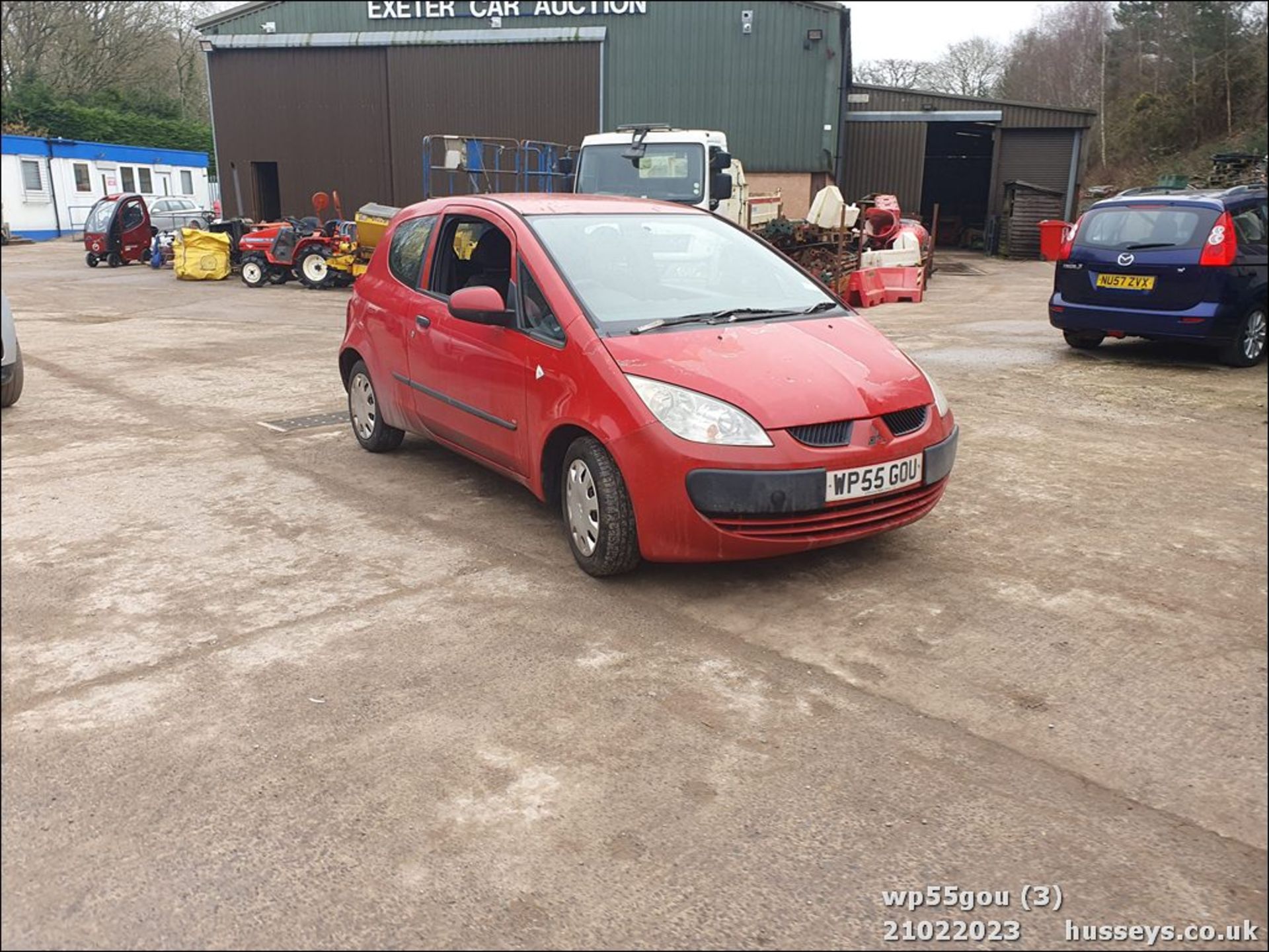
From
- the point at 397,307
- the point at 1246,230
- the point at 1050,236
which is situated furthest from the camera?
the point at 1050,236

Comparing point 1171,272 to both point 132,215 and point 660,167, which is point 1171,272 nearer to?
point 660,167

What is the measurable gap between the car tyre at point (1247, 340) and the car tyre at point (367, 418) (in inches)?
240

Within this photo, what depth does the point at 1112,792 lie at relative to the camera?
8.86 ft

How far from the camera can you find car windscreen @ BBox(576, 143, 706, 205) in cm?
1226

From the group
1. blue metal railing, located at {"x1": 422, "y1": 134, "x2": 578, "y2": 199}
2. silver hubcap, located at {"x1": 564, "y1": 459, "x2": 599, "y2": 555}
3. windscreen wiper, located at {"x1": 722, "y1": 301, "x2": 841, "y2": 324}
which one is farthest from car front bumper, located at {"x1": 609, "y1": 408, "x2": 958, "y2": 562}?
blue metal railing, located at {"x1": 422, "y1": 134, "x2": 578, "y2": 199}

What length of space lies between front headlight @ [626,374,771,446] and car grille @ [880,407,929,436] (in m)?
0.59

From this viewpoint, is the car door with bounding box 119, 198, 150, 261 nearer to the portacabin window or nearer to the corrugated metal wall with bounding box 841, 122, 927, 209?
the corrugated metal wall with bounding box 841, 122, 927, 209

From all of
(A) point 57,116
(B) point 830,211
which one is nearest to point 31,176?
(A) point 57,116

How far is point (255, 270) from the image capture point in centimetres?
1962

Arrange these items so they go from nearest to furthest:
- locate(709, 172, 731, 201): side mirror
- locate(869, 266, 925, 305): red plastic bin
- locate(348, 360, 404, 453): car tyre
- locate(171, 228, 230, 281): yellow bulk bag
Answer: locate(348, 360, 404, 453): car tyre
locate(709, 172, 731, 201): side mirror
locate(869, 266, 925, 305): red plastic bin
locate(171, 228, 230, 281): yellow bulk bag

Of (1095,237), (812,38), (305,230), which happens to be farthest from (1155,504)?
(812,38)

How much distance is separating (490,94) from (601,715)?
23.1 meters

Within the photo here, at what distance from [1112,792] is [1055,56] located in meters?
1.87

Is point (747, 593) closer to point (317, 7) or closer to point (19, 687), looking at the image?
point (19, 687)
